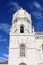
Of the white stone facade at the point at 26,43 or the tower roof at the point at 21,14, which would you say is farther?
the tower roof at the point at 21,14

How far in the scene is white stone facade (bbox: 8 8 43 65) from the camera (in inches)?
1523

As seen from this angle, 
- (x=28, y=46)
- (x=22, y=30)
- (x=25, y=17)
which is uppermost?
(x=25, y=17)

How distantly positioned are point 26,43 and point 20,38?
69.9 inches

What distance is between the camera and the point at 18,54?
1542 inches

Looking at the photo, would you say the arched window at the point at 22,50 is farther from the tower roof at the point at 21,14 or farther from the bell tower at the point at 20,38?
the tower roof at the point at 21,14

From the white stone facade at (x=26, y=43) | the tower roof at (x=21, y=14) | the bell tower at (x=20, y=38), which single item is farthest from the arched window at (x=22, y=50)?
the tower roof at (x=21, y=14)

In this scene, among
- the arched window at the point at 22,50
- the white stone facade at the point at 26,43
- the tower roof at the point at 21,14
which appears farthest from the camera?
the tower roof at the point at 21,14

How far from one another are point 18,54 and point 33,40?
4.53 metres

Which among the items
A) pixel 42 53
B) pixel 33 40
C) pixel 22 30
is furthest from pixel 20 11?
pixel 42 53

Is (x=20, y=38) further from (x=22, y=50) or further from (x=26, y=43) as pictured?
(x=22, y=50)

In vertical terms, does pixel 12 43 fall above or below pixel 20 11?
below

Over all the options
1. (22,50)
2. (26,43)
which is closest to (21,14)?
(26,43)

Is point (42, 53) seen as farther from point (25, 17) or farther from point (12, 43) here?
point (25, 17)

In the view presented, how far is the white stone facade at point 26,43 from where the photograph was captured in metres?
38.7
